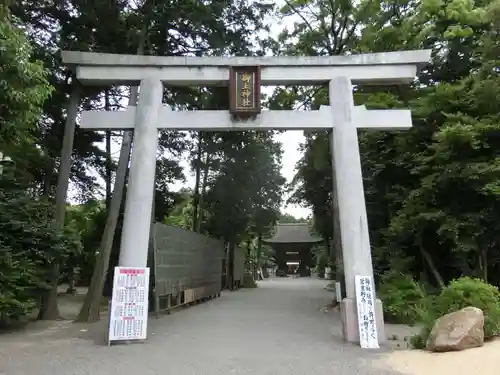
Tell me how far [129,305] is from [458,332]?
5563 mm

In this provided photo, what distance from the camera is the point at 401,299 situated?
11.6 metres

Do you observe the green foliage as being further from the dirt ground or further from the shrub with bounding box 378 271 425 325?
the shrub with bounding box 378 271 425 325

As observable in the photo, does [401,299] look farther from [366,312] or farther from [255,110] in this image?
[255,110]

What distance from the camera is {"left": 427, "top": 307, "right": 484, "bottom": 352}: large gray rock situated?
7117 millimetres

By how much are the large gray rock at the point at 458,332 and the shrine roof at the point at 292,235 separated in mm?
40155

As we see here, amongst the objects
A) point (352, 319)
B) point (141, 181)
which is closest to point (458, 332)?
point (352, 319)

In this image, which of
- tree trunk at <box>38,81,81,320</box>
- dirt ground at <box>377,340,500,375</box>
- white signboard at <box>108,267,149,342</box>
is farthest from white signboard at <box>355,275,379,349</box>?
tree trunk at <box>38,81,81,320</box>

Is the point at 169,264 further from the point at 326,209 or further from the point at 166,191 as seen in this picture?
the point at 326,209

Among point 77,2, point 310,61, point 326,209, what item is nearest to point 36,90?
point 310,61

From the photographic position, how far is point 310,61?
32.5ft

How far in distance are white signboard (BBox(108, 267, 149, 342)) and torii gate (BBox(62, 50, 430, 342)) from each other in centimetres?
90

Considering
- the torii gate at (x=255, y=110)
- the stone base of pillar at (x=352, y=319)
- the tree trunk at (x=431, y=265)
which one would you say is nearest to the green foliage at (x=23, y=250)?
the torii gate at (x=255, y=110)

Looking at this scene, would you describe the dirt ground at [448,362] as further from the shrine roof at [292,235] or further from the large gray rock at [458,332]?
the shrine roof at [292,235]

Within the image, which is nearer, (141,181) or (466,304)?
(466,304)
